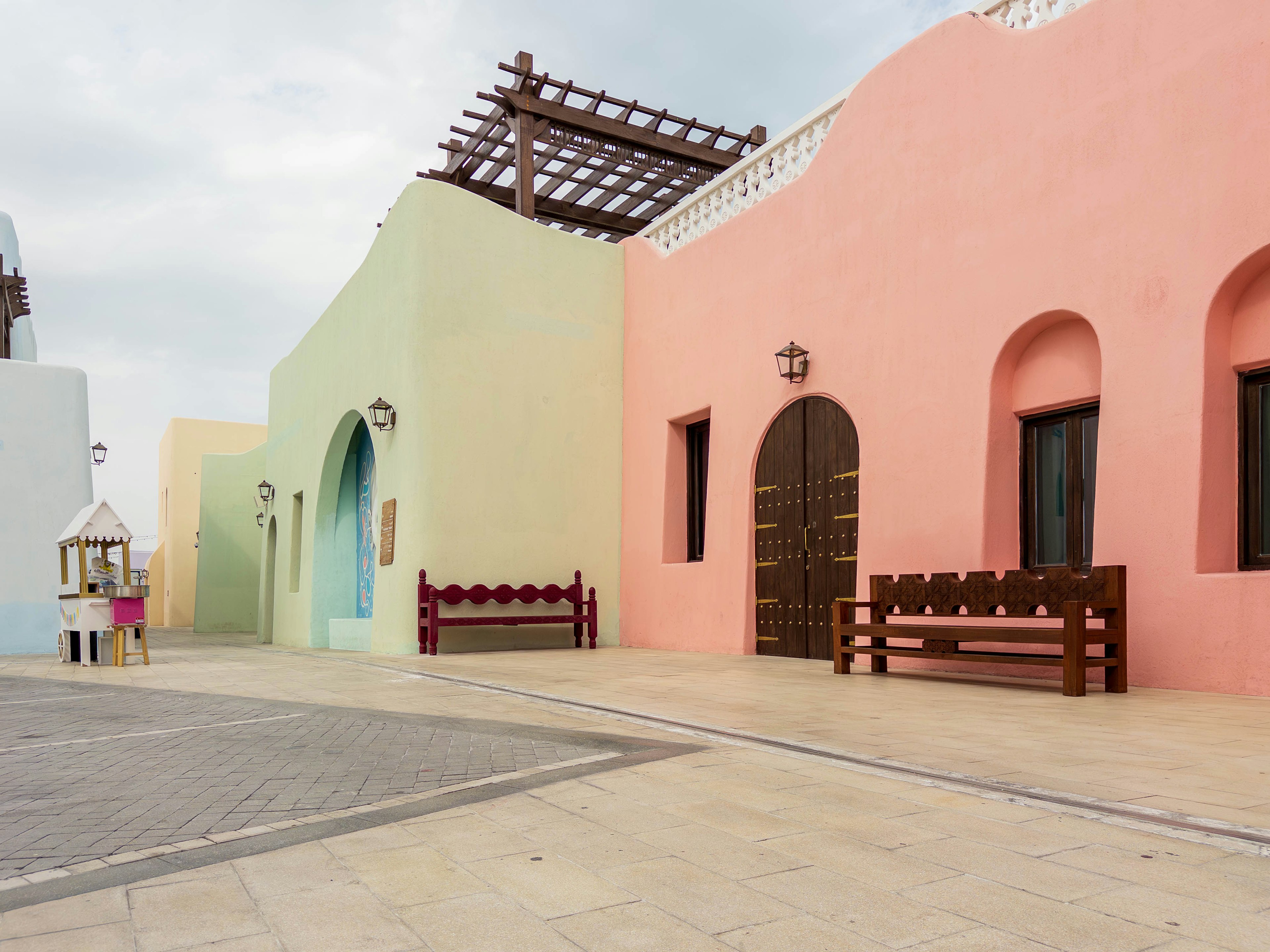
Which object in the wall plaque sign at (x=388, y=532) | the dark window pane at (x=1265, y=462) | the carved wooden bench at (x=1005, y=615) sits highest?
the dark window pane at (x=1265, y=462)

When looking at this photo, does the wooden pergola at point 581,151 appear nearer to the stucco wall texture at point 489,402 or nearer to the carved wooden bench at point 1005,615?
the stucco wall texture at point 489,402

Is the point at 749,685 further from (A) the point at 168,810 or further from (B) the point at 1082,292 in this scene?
(A) the point at 168,810

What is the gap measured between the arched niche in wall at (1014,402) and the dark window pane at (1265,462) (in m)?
1.31

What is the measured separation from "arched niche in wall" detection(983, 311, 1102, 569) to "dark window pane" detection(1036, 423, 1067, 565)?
160 millimetres

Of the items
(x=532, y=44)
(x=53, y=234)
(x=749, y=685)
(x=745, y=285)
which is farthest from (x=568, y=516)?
(x=53, y=234)

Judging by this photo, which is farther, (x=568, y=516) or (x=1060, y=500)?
(x=568, y=516)

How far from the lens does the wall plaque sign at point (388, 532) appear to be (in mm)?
11641

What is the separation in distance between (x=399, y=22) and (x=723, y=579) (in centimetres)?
702

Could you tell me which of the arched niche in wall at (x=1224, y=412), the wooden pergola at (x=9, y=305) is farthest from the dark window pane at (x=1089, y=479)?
the wooden pergola at (x=9, y=305)

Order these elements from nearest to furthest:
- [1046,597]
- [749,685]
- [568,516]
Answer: [1046,597]
[749,685]
[568,516]

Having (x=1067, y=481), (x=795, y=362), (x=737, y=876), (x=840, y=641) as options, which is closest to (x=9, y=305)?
(x=795, y=362)

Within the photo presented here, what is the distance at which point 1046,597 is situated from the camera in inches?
232

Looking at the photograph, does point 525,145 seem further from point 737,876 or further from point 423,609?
point 737,876

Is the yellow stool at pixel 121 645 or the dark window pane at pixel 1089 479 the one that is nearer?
the dark window pane at pixel 1089 479
